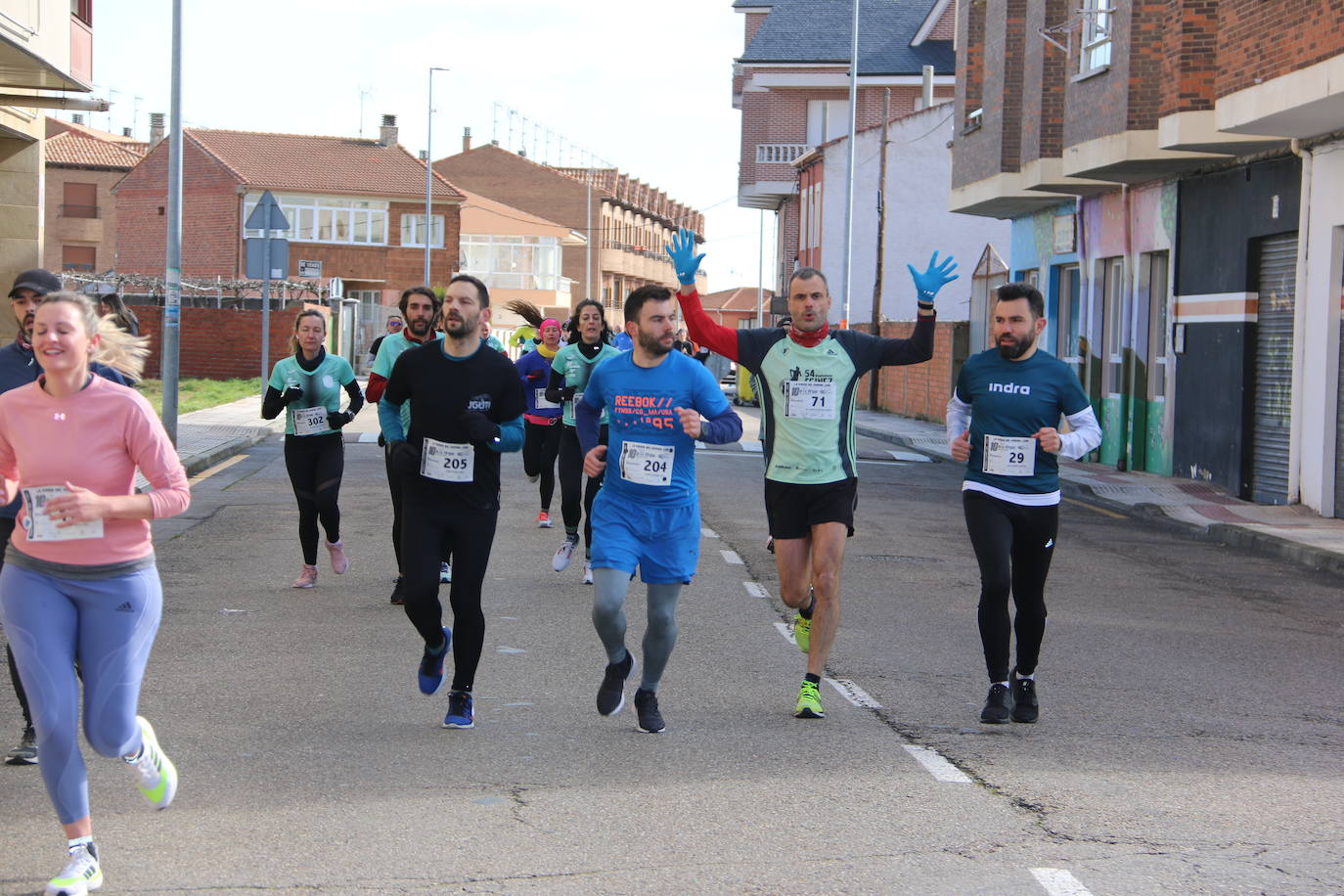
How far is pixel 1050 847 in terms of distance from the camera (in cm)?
549

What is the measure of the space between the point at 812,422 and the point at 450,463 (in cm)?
168

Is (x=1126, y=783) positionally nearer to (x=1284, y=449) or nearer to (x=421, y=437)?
(x=421, y=437)

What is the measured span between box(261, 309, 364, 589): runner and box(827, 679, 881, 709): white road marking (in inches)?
164

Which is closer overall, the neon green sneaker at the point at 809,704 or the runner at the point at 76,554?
the runner at the point at 76,554

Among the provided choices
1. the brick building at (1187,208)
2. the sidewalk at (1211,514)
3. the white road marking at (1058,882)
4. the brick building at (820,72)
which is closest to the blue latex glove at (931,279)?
the white road marking at (1058,882)

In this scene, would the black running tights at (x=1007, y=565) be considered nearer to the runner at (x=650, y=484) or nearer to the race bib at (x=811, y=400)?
the race bib at (x=811, y=400)

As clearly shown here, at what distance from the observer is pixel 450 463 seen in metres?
7.22

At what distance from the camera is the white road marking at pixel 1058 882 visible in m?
A: 5.00

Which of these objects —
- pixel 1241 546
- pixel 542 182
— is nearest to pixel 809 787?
pixel 1241 546

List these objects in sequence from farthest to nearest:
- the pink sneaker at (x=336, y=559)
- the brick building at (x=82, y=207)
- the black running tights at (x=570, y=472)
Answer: the brick building at (x=82, y=207)
the black running tights at (x=570, y=472)
the pink sneaker at (x=336, y=559)

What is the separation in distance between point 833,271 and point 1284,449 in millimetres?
36930

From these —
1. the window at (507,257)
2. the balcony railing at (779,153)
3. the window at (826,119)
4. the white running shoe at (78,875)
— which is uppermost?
the window at (826,119)

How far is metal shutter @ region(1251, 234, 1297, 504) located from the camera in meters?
19.5

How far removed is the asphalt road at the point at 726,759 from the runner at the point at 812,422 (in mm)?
582
